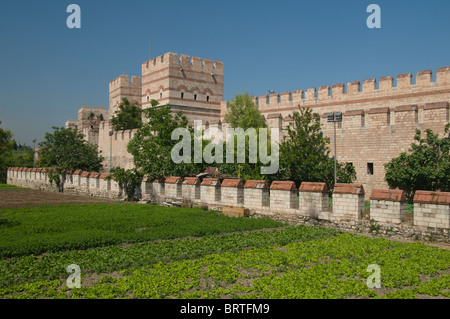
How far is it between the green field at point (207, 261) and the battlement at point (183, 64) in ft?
62.5

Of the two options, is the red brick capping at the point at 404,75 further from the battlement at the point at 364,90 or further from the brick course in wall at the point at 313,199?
the brick course in wall at the point at 313,199

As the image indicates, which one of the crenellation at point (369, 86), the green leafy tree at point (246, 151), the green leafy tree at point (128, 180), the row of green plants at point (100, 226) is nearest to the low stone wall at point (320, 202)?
the green leafy tree at point (128, 180)

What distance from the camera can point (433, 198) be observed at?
8.88 metres

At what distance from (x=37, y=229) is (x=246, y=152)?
1037 cm

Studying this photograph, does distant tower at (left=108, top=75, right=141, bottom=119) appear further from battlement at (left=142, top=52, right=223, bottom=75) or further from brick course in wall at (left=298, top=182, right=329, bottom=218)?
brick course in wall at (left=298, top=182, right=329, bottom=218)

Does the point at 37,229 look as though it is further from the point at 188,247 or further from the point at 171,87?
the point at 171,87

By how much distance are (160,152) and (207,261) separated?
11378 millimetres

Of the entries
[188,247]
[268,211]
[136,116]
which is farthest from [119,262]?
[136,116]

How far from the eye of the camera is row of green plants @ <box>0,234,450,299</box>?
5.35m

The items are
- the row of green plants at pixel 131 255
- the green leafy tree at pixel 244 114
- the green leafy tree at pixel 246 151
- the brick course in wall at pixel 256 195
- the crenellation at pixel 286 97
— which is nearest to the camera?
the row of green plants at pixel 131 255

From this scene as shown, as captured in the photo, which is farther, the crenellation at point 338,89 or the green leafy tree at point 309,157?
the crenellation at point 338,89

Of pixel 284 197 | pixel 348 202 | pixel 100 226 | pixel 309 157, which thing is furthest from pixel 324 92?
pixel 100 226

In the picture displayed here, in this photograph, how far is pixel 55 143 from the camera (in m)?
26.3

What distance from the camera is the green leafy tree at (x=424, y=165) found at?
13.9 meters
